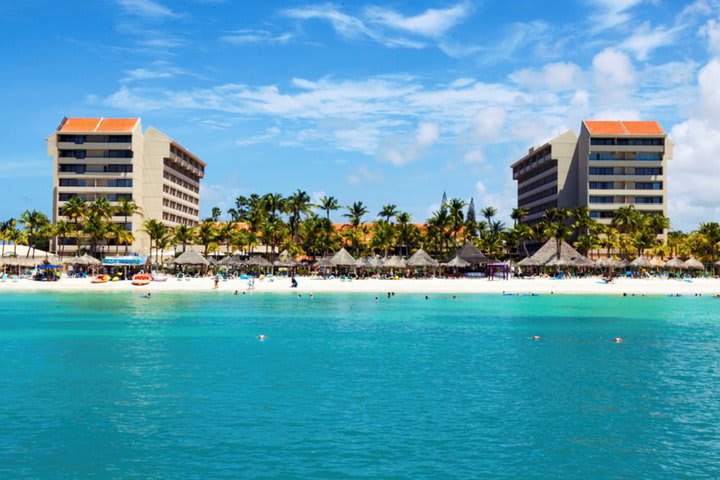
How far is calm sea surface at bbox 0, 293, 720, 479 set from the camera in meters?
15.5

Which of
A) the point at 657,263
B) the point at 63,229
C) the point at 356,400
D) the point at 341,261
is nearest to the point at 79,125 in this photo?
the point at 63,229

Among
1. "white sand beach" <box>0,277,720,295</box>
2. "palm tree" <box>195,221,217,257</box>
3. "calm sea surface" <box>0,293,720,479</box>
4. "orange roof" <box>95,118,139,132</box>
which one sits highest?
"orange roof" <box>95,118,139,132</box>

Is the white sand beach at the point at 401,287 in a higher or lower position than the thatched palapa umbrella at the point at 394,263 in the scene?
lower

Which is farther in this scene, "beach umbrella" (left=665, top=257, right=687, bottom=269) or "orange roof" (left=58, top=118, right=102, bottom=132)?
"orange roof" (left=58, top=118, right=102, bottom=132)

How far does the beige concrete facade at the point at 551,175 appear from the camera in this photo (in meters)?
116

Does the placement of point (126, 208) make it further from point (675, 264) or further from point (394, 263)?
point (675, 264)

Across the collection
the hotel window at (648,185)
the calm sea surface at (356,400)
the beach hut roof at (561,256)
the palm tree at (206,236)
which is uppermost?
the hotel window at (648,185)

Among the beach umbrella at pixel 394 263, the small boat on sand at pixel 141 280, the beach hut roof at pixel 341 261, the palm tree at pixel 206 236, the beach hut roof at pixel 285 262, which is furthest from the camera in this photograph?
the palm tree at pixel 206 236

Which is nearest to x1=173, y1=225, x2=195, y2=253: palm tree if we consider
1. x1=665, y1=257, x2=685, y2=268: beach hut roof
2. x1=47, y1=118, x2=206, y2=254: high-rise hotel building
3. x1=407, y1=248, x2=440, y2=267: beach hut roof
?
x1=47, y1=118, x2=206, y2=254: high-rise hotel building

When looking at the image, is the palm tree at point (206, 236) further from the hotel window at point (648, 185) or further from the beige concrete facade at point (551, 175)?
the hotel window at point (648, 185)

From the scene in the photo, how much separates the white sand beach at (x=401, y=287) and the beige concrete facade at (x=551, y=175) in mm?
34867

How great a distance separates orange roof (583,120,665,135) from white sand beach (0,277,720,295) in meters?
34.0

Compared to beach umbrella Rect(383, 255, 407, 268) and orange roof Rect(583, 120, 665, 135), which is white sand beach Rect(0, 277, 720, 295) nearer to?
beach umbrella Rect(383, 255, 407, 268)

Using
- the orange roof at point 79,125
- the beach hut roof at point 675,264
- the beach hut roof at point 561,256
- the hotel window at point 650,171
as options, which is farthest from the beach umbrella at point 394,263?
the orange roof at point 79,125
